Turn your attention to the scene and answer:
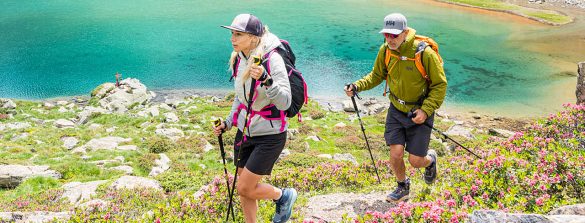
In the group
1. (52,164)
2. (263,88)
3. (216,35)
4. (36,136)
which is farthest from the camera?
(216,35)

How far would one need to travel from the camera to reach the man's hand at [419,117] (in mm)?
7676

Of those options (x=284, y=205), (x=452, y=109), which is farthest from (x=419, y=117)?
(x=452, y=109)

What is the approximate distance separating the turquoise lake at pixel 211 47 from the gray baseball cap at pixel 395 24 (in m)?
27.2

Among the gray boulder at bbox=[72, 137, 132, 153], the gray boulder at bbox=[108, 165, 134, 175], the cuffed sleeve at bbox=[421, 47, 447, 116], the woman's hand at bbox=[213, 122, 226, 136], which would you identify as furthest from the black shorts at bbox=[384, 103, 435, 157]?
the gray boulder at bbox=[72, 137, 132, 153]

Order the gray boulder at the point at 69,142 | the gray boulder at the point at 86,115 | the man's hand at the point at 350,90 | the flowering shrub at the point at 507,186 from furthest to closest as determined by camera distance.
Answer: the gray boulder at the point at 86,115, the gray boulder at the point at 69,142, the man's hand at the point at 350,90, the flowering shrub at the point at 507,186

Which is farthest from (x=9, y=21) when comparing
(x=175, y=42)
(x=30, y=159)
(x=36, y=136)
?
(x=30, y=159)

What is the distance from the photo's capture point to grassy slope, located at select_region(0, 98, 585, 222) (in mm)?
7156

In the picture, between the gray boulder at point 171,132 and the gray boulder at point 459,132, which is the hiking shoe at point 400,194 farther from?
the gray boulder at point 459,132

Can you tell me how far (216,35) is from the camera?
51.2 metres

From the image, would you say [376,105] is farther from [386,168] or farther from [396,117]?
[396,117]

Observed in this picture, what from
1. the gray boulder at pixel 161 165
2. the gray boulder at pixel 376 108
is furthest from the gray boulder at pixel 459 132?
the gray boulder at pixel 161 165

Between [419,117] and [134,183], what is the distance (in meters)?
7.37

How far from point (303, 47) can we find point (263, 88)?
1648 inches

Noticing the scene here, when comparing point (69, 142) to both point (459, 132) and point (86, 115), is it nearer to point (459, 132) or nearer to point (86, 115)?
point (86, 115)
